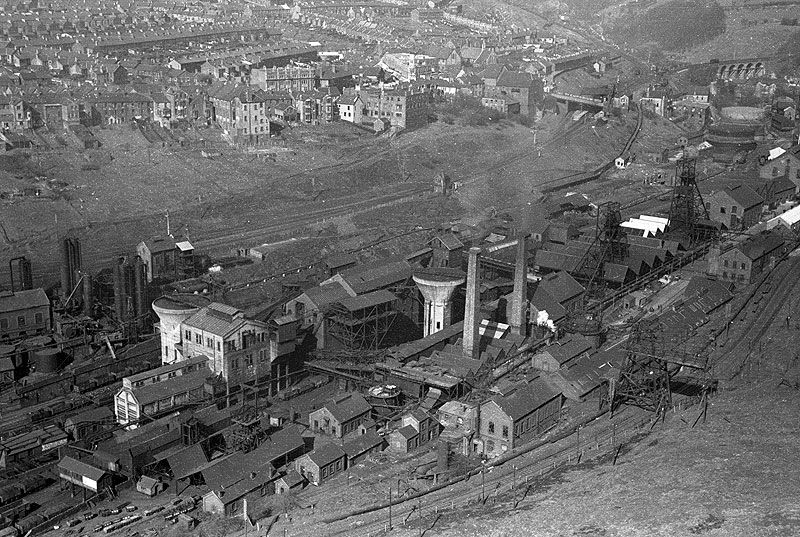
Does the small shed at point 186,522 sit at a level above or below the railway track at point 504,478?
below

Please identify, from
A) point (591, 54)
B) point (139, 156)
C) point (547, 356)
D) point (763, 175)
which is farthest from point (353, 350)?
point (591, 54)

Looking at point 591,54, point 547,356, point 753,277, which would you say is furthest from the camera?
point 591,54

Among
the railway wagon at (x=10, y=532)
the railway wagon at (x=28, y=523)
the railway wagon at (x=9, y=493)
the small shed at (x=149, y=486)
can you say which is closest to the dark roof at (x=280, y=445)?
the small shed at (x=149, y=486)

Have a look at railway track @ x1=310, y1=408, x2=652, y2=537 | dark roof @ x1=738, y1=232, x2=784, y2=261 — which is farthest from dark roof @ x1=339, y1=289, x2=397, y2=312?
dark roof @ x1=738, y1=232, x2=784, y2=261

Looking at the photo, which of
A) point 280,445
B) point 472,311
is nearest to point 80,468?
point 280,445

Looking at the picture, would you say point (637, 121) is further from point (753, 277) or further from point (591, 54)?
point (753, 277)

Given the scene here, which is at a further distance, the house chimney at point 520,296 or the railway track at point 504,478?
the house chimney at point 520,296

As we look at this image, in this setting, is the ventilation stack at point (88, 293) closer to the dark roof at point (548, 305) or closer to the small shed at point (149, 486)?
the small shed at point (149, 486)
